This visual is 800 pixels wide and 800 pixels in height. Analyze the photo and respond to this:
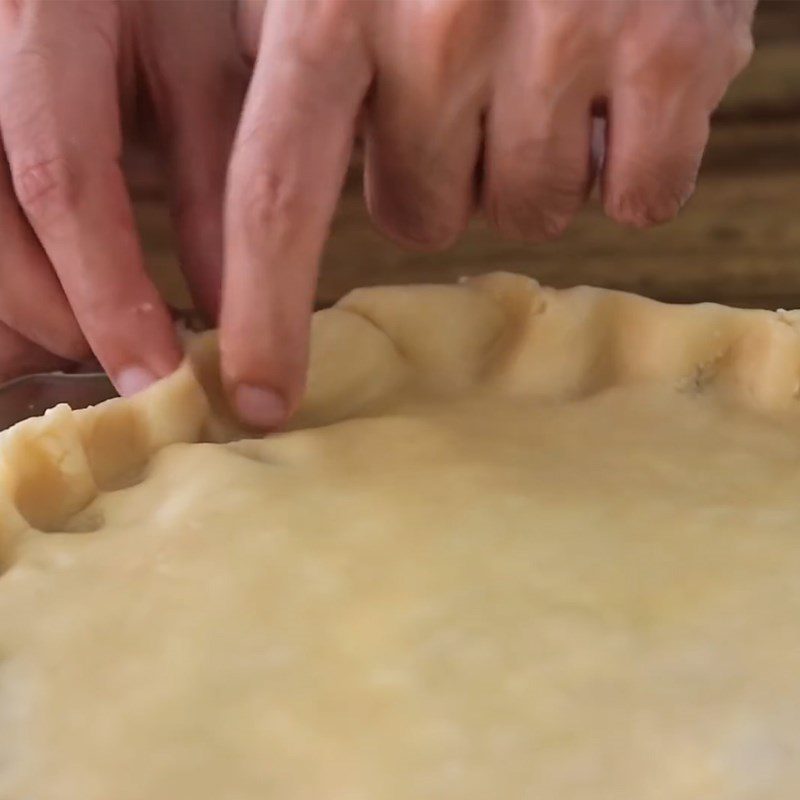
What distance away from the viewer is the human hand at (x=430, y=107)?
0.54 metres

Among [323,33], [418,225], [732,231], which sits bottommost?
[732,231]

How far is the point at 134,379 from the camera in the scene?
595mm

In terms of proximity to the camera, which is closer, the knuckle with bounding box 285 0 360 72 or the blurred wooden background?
the knuckle with bounding box 285 0 360 72

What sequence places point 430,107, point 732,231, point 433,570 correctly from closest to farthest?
1. point 433,570
2. point 430,107
3. point 732,231

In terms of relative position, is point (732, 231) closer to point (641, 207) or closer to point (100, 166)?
point (641, 207)

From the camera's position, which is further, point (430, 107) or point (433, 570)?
point (430, 107)

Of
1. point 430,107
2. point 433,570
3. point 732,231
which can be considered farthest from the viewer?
point 732,231

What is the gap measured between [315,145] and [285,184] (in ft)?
0.09

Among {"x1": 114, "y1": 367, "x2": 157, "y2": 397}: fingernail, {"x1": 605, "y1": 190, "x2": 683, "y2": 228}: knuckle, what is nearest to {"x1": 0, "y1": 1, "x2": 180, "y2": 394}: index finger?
{"x1": 114, "y1": 367, "x2": 157, "y2": 397}: fingernail

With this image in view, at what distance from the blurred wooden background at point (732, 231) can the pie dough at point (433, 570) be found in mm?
386

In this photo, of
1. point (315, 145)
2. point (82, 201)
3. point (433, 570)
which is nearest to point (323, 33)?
point (315, 145)

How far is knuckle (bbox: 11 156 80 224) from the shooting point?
1.95ft

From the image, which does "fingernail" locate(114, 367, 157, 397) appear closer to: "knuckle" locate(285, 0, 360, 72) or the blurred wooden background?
"knuckle" locate(285, 0, 360, 72)

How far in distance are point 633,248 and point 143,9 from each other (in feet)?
1.68
